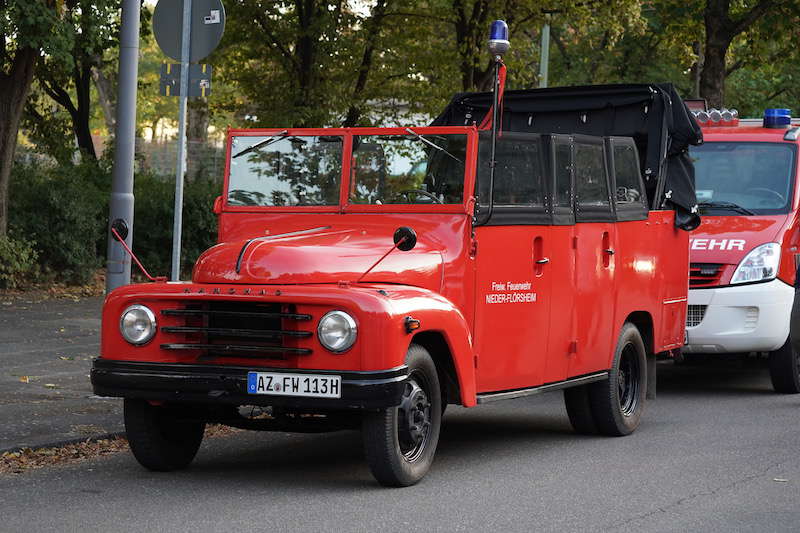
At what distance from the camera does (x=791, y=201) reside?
42.5 ft

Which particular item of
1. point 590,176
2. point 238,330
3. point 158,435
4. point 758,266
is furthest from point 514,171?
point 758,266

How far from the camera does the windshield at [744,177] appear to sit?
13.1 m

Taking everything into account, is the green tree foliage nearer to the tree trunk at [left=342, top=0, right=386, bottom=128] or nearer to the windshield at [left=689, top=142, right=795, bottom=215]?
the tree trunk at [left=342, top=0, right=386, bottom=128]

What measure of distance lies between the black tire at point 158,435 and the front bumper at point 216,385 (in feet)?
1.01

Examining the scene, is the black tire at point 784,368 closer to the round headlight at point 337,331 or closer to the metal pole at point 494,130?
the metal pole at point 494,130

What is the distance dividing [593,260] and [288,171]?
217 cm

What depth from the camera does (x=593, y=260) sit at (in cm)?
947

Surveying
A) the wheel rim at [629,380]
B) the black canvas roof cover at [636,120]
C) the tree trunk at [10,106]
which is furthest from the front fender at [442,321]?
the tree trunk at [10,106]

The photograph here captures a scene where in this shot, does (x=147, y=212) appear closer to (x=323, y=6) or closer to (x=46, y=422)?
(x=323, y=6)

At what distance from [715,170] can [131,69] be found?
6027 mm

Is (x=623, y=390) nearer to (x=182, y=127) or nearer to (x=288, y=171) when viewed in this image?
(x=288, y=171)

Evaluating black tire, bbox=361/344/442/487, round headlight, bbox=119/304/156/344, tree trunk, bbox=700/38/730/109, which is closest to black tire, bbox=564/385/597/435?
black tire, bbox=361/344/442/487

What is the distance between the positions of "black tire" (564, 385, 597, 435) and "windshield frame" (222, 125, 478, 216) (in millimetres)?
2094

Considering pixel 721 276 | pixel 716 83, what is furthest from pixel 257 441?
pixel 716 83
